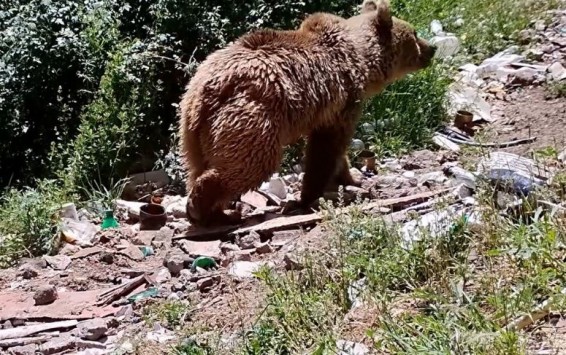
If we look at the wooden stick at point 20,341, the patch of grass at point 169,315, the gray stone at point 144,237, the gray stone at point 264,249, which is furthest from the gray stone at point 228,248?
the wooden stick at point 20,341

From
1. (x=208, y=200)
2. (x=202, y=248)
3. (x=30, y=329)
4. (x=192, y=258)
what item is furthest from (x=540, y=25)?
(x=30, y=329)

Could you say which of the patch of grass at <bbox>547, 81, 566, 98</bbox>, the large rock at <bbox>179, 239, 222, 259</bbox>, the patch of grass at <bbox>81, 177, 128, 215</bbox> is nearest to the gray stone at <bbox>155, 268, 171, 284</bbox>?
the large rock at <bbox>179, 239, 222, 259</bbox>

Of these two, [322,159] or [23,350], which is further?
[322,159]

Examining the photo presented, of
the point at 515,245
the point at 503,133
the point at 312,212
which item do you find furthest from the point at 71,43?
the point at 515,245

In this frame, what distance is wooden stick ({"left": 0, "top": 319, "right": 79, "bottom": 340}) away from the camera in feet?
17.1

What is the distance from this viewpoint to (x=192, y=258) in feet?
19.3

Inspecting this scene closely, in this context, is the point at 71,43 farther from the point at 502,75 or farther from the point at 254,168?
the point at 502,75

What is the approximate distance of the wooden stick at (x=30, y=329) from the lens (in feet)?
17.1

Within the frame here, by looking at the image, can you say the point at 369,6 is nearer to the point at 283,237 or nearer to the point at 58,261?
the point at 283,237

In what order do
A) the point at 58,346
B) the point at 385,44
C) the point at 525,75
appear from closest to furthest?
the point at 58,346
the point at 385,44
the point at 525,75

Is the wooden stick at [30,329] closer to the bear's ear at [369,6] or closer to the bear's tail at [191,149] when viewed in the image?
the bear's tail at [191,149]

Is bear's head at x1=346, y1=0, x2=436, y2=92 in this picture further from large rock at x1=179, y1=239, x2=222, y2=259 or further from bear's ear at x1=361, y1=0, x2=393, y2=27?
large rock at x1=179, y1=239, x2=222, y2=259

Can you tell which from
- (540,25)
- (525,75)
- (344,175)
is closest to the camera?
(344,175)

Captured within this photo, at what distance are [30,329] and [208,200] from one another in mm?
1551
